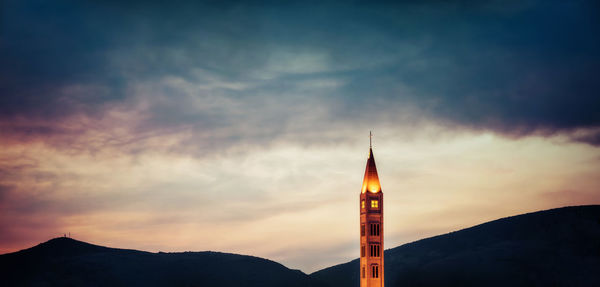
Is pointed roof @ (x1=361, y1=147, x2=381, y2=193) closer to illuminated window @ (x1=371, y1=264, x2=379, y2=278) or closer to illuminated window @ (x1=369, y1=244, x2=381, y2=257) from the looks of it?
illuminated window @ (x1=369, y1=244, x2=381, y2=257)

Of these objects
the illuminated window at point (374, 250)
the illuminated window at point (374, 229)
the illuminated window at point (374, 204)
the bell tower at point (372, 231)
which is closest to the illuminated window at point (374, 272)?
the bell tower at point (372, 231)

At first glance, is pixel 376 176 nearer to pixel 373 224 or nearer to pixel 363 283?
pixel 373 224

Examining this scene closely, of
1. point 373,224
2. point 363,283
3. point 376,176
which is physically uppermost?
point 376,176

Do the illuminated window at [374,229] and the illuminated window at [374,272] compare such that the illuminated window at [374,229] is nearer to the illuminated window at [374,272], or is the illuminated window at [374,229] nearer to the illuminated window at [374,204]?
the illuminated window at [374,204]

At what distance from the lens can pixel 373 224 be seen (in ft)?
468

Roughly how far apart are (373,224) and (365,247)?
177 inches

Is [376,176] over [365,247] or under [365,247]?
over

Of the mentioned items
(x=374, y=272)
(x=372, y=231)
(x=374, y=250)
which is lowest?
(x=374, y=272)

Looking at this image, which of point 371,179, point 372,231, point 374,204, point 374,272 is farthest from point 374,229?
point 371,179

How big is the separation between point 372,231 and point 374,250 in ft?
12.0

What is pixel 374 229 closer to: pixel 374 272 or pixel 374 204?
pixel 374 204

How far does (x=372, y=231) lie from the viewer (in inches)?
5605

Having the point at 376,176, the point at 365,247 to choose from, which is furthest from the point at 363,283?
the point at 376,176

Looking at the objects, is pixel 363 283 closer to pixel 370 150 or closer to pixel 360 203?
pixel 360 203
